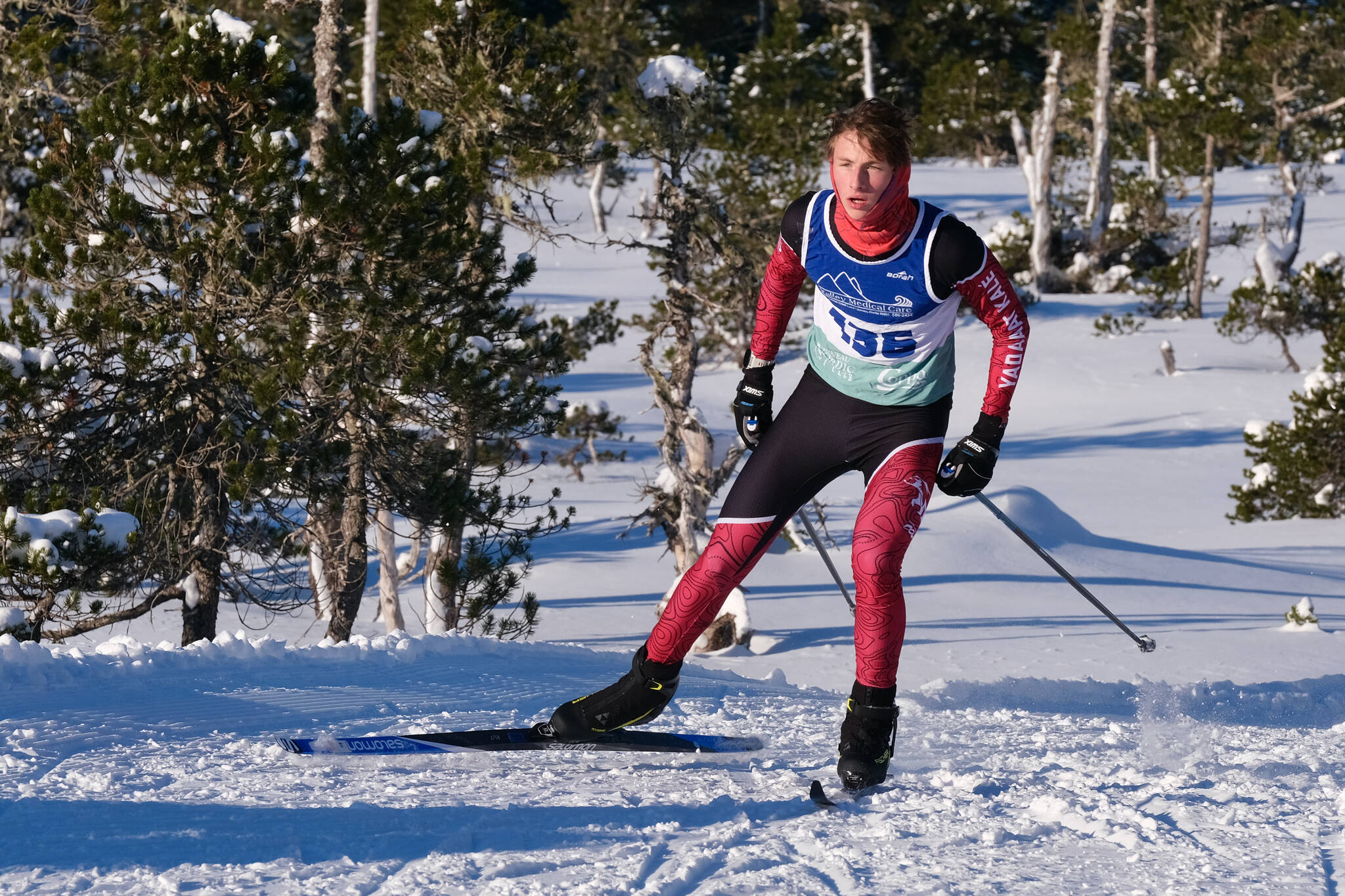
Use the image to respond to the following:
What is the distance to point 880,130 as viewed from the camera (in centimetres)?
326

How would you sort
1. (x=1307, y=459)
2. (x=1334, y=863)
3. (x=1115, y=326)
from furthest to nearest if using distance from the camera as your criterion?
(x=1115, y=326), (x=1307, y=459), (x=1334, y=863)

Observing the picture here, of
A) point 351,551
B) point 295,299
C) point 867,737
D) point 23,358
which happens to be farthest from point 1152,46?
point 867,737

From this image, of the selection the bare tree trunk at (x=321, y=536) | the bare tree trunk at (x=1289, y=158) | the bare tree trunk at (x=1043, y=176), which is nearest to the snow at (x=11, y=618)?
the bare tree trunk at (x=321, y=536)

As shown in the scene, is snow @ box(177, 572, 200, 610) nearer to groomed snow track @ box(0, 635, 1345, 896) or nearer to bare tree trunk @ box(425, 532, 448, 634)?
bare tree trunk @ box(425, 532, 448, 634)

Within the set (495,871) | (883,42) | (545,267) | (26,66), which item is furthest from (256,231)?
(883,42)

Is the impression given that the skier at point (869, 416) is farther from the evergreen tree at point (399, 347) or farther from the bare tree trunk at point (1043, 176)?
the bare tree trunk at point (1043, 176)

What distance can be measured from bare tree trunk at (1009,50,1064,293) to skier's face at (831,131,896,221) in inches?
1016

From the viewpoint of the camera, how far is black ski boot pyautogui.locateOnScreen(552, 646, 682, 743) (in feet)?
11.2

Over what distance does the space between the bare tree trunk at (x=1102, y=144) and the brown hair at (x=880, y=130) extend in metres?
26.8

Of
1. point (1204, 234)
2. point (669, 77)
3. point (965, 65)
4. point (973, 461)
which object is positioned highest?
point (965, 65)

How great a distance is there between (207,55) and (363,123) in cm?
103

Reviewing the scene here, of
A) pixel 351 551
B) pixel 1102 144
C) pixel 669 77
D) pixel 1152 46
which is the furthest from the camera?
pixel 1152 46

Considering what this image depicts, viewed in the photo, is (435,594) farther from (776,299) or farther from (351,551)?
(776,299)

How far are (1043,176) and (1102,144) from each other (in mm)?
1995
